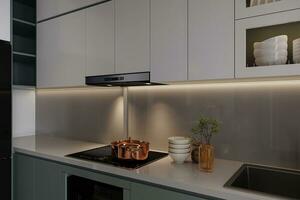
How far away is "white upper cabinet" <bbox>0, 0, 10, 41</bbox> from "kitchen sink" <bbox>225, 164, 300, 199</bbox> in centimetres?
226

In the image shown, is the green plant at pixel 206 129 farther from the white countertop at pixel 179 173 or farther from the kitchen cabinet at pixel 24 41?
the kitchen cabinet at pixel 24 41

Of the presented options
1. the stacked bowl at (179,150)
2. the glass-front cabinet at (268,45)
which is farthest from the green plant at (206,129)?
the glass-front cabinet at (268,45)

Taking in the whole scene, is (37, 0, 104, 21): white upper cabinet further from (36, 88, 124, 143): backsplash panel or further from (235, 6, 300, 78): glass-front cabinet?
(235, 6, 300, 78): glass-front cabinet

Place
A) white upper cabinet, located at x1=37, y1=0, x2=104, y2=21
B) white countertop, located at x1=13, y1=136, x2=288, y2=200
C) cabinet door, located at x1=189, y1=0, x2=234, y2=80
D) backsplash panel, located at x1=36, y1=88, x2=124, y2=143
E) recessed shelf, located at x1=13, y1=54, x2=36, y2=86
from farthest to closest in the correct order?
recessed shelf, located at x1=13, y1=54, x2=36, y2=86 → backsplash panel, located at x1=36, y1=88, x2=124, y2=143 → white upper cabinet, located at x1=37, y1=0, x2=104, y2=21 → cabinet door, located at x1=189, y1=0, x2=234, y2=80 → white countertop, located at x1=13, y1=136, x2=288, y2=200

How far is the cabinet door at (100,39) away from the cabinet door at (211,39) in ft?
2.19

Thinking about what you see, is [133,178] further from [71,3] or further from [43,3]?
[43,3]

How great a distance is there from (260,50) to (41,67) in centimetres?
201

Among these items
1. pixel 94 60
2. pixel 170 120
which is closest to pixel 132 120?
pixel 170 120

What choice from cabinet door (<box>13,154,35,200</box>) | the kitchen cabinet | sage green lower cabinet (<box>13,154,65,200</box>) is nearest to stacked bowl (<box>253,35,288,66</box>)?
sage green lower cabinet (<box>13,154,65,200</box>)

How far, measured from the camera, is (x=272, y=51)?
4.11ft

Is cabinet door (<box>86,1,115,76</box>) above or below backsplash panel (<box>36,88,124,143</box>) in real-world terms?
above

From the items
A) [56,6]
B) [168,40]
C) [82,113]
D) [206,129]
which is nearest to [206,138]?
[206,129]

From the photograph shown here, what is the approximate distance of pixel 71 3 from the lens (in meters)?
2.13

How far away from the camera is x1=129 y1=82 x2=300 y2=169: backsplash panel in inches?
58.3
